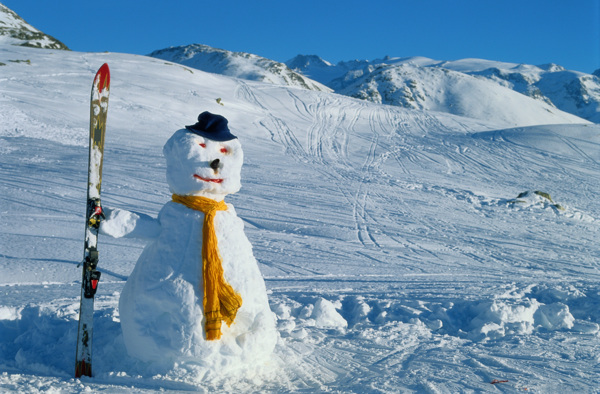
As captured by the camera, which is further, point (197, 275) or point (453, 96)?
point (453, 96)

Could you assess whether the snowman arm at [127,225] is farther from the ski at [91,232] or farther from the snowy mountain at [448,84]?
the snowy mountain at [448,84]

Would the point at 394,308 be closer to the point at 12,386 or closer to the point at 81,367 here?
the point at 81,367

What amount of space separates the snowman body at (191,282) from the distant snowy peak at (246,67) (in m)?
78.6

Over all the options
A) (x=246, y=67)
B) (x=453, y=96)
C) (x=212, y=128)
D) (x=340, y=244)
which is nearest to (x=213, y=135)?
(x=212, y=128)

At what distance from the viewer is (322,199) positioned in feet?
36.9

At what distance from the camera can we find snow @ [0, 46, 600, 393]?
3844mm

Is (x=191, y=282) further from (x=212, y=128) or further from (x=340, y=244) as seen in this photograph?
(x=340, y=244)

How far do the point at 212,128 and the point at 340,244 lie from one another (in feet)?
16.5

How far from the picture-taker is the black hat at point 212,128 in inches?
143

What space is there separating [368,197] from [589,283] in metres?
5.63

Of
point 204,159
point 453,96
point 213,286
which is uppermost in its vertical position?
point 453,96

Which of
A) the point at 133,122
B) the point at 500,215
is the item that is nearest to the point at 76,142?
the point at 133,122

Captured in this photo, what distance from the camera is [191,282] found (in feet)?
11.4

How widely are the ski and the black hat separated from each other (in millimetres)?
635
